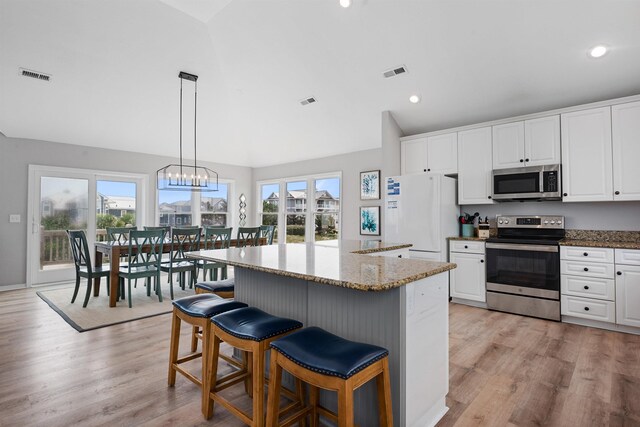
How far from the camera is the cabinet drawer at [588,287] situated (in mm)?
3406

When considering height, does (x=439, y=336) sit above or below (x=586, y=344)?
above

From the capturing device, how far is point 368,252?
9.16 ft

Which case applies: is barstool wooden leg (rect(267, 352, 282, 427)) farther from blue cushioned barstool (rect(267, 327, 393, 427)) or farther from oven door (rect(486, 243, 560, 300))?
oven door (rect(486, 243, 560, 300))

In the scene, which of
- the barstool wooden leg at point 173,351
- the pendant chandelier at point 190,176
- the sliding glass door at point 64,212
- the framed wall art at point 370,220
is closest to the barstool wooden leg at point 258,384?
the barstool wooden leg at point 173,351

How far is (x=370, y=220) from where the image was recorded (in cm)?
566

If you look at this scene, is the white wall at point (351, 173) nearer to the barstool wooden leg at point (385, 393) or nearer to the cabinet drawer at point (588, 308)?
the cabinet drawer at point (588, 308)

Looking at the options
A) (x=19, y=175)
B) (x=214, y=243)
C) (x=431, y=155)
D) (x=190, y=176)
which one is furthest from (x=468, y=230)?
(x=19, y=175)

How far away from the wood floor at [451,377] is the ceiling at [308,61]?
8.87 ft

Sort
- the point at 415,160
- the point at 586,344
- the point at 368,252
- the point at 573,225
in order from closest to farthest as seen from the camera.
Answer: the point at 368,252 < the point at 586,344 < the point at 573,225 < the point at 415,160

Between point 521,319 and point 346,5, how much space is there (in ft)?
12.5

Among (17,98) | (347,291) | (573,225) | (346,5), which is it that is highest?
(346,5)

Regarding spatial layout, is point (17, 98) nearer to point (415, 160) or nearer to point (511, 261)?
point (415, 160)

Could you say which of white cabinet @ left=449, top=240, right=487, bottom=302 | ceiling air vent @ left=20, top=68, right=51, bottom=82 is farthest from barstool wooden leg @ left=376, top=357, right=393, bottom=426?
ceiling air vent @ left=20, top=68, right=51, bottom=82

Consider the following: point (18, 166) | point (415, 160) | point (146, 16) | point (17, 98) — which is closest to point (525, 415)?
point (415, 160)
